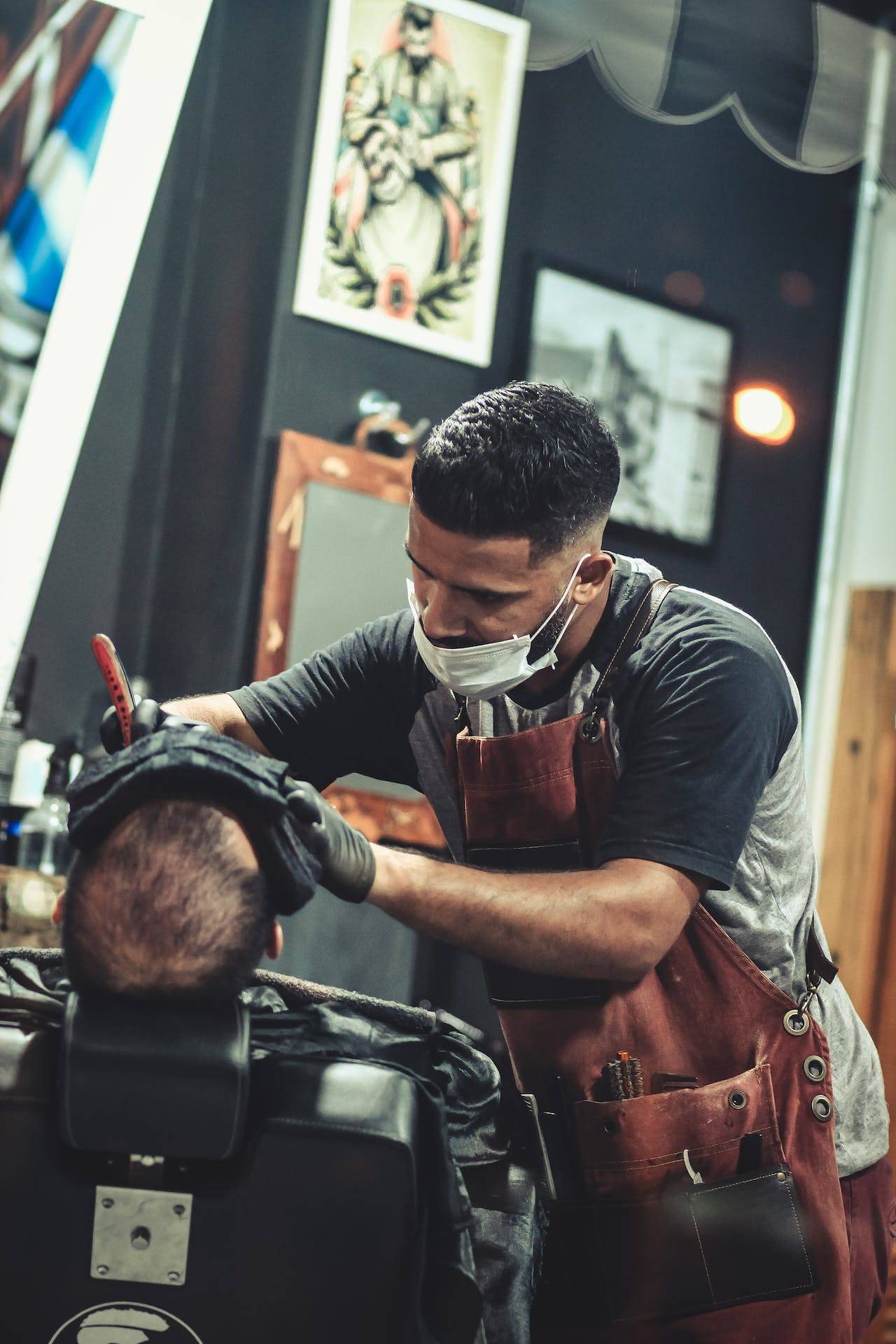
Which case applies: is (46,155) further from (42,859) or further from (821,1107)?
(821,1107)

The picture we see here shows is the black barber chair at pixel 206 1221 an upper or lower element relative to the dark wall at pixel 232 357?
lower

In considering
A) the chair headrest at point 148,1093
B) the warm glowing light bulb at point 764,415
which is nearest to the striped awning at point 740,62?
the warm glowing light bulb at point 764,415

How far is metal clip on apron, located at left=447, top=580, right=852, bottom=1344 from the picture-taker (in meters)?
1.55

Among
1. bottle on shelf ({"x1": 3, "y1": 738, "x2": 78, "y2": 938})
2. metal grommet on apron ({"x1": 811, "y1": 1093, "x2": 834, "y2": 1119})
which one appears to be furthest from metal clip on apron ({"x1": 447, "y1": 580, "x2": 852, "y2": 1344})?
bottle on shelf ({"x1": 3, "y1": 738, "x2": 78, "y2": 938})

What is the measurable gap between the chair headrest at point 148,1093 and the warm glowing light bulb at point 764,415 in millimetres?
4034

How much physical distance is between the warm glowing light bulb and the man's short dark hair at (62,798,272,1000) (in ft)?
12.9

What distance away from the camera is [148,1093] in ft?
3.45

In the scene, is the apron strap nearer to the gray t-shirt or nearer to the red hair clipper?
the gray t-shirt

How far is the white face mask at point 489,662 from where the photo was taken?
170 centimetres

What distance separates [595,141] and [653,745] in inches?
136

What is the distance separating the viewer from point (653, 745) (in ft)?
5.16

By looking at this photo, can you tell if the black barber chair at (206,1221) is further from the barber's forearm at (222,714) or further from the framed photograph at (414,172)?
the framed photograph at (414,172)

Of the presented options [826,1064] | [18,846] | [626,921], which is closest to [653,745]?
[626,921]

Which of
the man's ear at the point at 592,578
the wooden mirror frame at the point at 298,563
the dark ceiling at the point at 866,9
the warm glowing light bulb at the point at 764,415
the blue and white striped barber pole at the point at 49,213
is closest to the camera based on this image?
the man's ear at the point at 592,578
